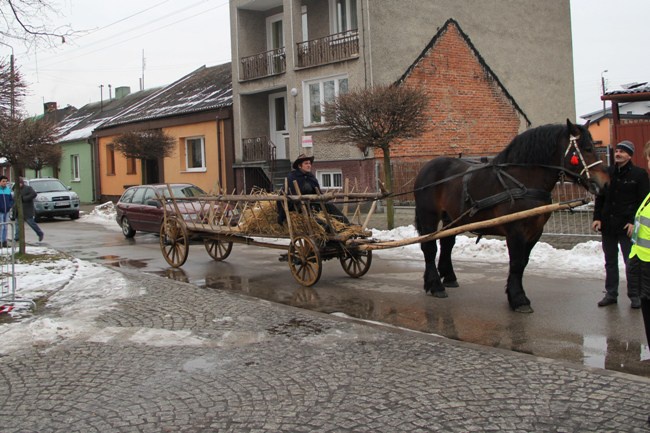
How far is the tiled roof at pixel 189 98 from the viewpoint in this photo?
2952cm

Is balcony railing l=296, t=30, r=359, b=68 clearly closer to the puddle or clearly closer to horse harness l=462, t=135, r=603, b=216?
the puddle

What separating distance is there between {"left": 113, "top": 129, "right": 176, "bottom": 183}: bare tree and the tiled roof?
1475mm

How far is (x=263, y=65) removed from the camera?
26.1 metres

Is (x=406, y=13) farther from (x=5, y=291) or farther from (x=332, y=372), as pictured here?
(x=332, y=372)

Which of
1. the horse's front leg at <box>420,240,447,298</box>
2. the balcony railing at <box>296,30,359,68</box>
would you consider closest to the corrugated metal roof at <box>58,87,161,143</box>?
the balcony railing at <box>296,30,359,68</box>

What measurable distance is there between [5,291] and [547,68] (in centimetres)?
2560

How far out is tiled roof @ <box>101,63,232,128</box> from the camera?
2952 cm

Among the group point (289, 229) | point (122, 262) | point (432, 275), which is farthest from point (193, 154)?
point (432, 275)

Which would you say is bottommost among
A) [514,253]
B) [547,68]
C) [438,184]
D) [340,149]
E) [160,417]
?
[160,417]

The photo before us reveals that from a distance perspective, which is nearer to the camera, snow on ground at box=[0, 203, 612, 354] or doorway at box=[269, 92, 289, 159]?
snow on ground at box=[0, 203, 612, 354]

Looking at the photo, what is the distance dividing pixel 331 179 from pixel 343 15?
608cm

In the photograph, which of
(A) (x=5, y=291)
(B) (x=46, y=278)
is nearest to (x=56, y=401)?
(A) (x=5, y=291)

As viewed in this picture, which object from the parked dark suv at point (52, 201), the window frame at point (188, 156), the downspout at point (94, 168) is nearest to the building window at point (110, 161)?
the downspout at point (94, 168)

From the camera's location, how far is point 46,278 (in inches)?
408
